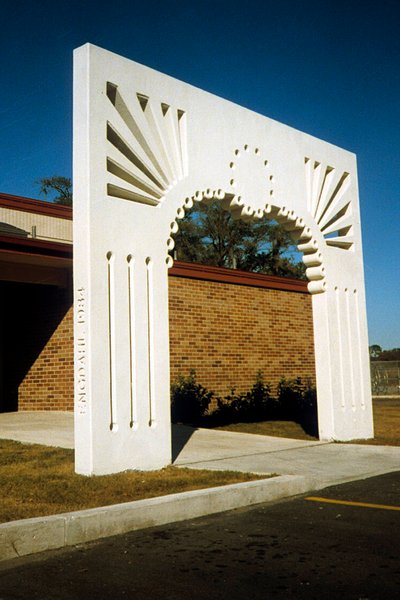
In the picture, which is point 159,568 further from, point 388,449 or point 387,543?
point 388,449

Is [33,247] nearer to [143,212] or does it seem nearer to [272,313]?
[143,212]

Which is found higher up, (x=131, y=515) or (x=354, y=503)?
(x=131, y=515)

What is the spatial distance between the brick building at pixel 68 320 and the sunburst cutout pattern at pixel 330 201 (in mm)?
4396

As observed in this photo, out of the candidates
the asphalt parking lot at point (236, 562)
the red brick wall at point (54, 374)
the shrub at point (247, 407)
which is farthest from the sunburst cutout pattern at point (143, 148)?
the red brick wall at point (54, 374)

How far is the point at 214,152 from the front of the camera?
Answer: 1016 cm

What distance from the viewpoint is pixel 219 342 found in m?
16.8

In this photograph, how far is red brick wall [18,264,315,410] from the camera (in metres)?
15.6

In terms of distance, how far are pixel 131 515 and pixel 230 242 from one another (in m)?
41.6

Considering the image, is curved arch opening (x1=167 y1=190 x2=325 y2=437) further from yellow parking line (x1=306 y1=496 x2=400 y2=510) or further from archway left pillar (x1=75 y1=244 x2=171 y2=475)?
yellow parking line (x1=306 y1=496 x2=400 y2=510)

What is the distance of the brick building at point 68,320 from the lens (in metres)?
15.5

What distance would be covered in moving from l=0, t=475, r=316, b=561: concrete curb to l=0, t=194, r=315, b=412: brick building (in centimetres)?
854

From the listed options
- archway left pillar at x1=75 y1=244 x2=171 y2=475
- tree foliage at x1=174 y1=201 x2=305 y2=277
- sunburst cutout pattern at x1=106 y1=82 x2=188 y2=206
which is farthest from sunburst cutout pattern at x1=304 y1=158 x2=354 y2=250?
tree foliage at x1=174 y1=201 x2=305 y2=277

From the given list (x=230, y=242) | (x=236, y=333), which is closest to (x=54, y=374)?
(x=236, y=333)

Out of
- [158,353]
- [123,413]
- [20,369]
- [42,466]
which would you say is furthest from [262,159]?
[20,369]
